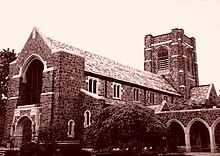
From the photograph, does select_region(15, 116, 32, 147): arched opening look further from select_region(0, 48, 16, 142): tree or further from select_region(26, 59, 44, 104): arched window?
select_region(0, 48, 16, 142): tree

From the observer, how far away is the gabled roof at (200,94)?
157 feet

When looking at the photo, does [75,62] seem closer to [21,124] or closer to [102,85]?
[102,85]

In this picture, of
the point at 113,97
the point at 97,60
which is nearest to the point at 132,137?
the point at 113,97

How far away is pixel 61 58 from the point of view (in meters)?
29.9

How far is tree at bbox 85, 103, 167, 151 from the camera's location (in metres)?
23.1

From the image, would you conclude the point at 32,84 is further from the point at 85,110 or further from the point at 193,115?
the point at 193,115

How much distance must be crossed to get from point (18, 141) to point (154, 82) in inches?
960

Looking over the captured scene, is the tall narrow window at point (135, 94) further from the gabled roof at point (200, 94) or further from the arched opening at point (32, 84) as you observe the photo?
the arched opening at point (32, 84)

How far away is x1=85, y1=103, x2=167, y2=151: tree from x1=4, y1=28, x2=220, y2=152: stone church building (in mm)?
5674

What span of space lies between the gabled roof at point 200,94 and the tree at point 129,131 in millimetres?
24980

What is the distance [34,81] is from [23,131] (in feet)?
18.1

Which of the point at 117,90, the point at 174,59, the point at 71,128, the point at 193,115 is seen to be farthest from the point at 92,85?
the point at 174,59

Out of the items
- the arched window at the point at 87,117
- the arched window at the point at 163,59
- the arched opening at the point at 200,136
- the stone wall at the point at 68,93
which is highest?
the arched window at the point at 163,59

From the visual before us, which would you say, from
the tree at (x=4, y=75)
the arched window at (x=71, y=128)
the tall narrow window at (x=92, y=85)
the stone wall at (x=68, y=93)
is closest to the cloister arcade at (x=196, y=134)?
the tall narrow window at (x=92, y=85)
